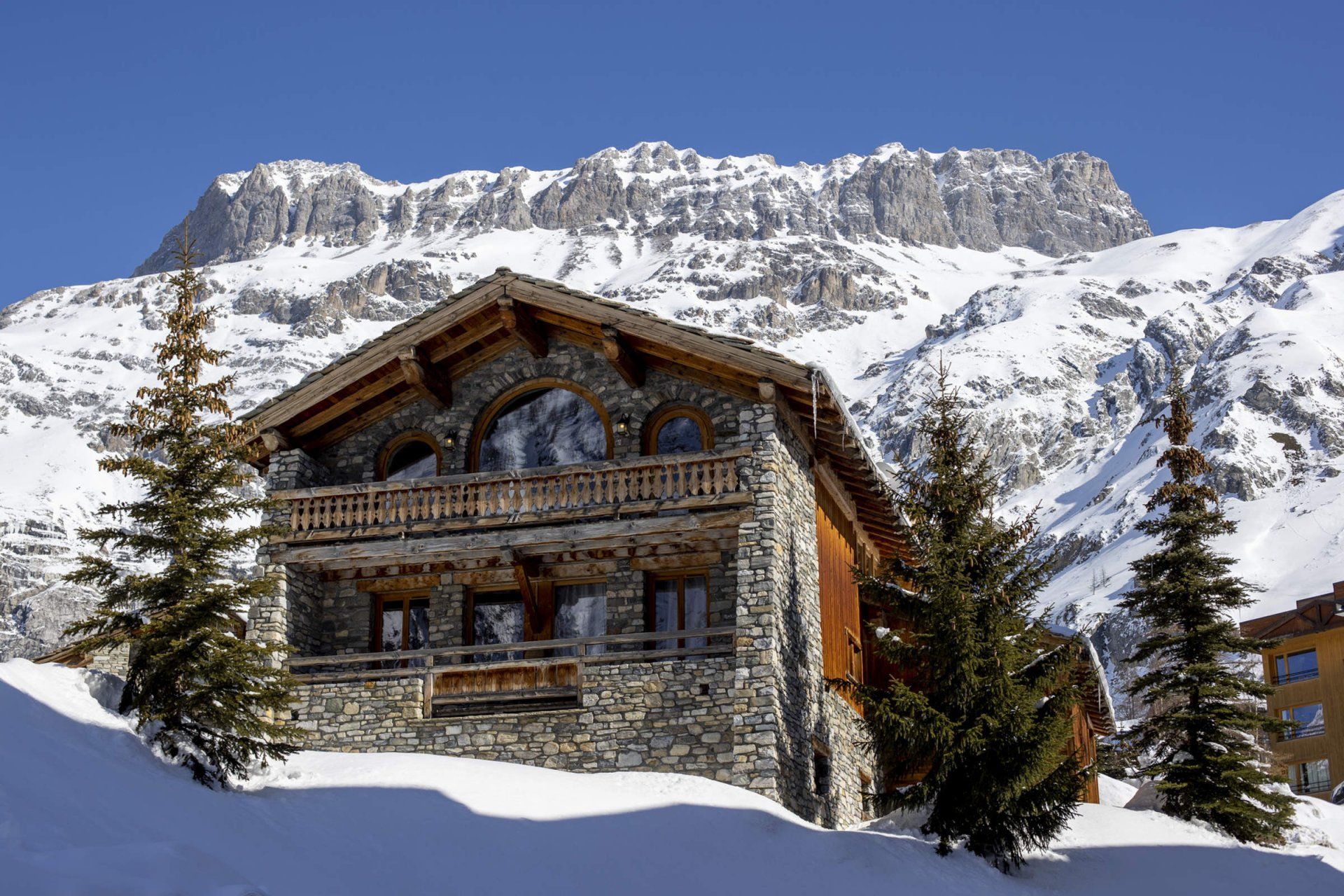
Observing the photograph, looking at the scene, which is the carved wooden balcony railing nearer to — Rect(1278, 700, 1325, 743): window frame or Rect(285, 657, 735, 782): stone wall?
Rect(285, 657, 735, 782): stone wall

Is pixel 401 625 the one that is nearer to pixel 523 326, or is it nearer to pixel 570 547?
pixel 570 547

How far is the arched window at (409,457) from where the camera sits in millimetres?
25562

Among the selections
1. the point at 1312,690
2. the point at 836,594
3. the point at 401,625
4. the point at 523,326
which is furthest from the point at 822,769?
the point at 1312,690

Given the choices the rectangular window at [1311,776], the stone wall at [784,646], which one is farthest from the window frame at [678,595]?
the rectangular window at [1311,776]

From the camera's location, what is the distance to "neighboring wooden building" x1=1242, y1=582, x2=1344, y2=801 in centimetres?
4847

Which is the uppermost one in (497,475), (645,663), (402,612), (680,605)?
(497,475)

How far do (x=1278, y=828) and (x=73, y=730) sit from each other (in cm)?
1664

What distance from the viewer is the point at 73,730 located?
15.6 m

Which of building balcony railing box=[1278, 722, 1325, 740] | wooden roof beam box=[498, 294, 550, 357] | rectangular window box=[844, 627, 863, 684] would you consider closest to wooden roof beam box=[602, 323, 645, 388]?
wooden roof beam box=[498, 294, 550, 357]

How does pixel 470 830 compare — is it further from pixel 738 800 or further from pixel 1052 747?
pixel 1052 747

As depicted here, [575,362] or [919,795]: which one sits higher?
[575,362]

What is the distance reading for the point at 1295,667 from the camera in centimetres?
5062

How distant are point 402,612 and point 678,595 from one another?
5.07 meters

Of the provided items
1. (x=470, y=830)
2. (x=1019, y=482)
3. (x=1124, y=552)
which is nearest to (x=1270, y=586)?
(x=1124, y=552)
